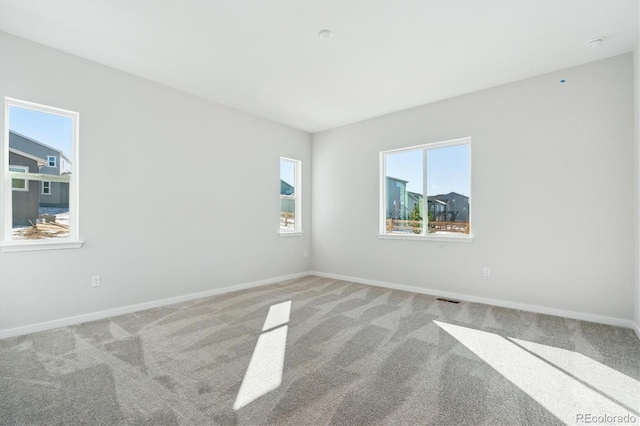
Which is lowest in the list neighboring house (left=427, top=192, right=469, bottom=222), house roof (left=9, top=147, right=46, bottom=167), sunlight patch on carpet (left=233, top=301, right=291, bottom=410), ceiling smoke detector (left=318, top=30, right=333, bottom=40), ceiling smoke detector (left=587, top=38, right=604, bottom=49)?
sunlight patch on carpet (left=233, top=301, right=291, bottom=410)

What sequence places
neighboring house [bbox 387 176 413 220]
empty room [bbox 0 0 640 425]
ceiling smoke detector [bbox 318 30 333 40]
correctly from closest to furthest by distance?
empty room [bbox 0 0 640 425] < ceiling smoke detector [bbox 318 30 333 40] < neighboring house [bbox 387 176 413 220]

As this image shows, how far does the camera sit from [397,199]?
16.9 feet

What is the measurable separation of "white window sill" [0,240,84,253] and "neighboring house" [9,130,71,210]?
41cm

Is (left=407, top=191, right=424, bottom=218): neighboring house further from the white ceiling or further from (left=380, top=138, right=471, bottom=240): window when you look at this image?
the white ceiling

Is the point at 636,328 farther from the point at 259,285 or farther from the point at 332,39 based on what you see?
the point at 259,285

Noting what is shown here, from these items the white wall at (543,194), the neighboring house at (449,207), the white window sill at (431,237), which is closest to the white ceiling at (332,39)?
the white wall at (543,194)

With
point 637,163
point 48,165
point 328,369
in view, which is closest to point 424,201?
point 637,163

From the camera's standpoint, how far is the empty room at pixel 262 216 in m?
2.10

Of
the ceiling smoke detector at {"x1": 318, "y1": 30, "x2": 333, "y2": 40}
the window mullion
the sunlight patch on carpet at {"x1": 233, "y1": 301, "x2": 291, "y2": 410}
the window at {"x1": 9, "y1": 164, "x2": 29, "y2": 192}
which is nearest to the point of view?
the sunlight patch on carpet at {"x1": 233, "y1": 301, "x2": 291, "y2": 410}

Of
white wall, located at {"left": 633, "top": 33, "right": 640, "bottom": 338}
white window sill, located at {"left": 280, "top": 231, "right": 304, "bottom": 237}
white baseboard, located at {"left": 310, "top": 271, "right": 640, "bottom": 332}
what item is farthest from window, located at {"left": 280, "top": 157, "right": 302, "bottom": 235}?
white wall, located at {"left": 633, "top": 33, "right": 640, "bottom": 338}

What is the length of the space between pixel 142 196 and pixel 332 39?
290 cm

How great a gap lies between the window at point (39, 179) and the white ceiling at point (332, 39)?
0.78m

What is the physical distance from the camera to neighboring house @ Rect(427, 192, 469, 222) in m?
4.31

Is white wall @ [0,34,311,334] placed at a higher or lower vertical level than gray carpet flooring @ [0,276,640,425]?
higher
